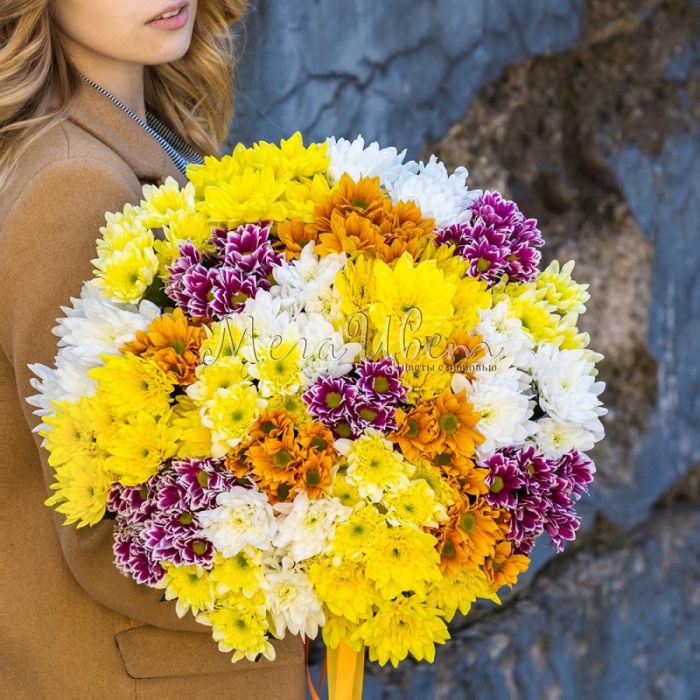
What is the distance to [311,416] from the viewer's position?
1428mm

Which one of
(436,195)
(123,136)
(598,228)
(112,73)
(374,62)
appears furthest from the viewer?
(598,228)

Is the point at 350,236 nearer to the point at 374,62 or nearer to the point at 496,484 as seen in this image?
the point at 496,484

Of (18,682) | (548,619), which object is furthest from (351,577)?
(548,619)

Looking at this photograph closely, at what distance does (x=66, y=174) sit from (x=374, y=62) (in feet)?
5.21

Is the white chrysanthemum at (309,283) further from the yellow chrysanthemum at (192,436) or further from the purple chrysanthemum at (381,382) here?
the yellow chrysanthemum at (192,436)

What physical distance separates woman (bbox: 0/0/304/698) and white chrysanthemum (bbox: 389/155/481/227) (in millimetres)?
426

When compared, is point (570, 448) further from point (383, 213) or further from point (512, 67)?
point (512, 67)

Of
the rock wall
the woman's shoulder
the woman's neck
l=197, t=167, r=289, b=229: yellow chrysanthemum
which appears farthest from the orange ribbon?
the rock wall

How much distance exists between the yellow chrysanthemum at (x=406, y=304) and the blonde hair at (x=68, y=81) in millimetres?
658

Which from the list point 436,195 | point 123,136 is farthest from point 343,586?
point 123,136

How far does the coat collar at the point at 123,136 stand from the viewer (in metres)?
1.89

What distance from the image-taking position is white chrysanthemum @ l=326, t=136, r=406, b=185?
1643mm

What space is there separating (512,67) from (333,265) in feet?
6.58

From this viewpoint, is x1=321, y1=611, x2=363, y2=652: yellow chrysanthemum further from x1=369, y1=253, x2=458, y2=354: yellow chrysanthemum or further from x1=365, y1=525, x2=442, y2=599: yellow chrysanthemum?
x1=369, y1=253, x2=458, y2=354: yellow chrysanthemum
